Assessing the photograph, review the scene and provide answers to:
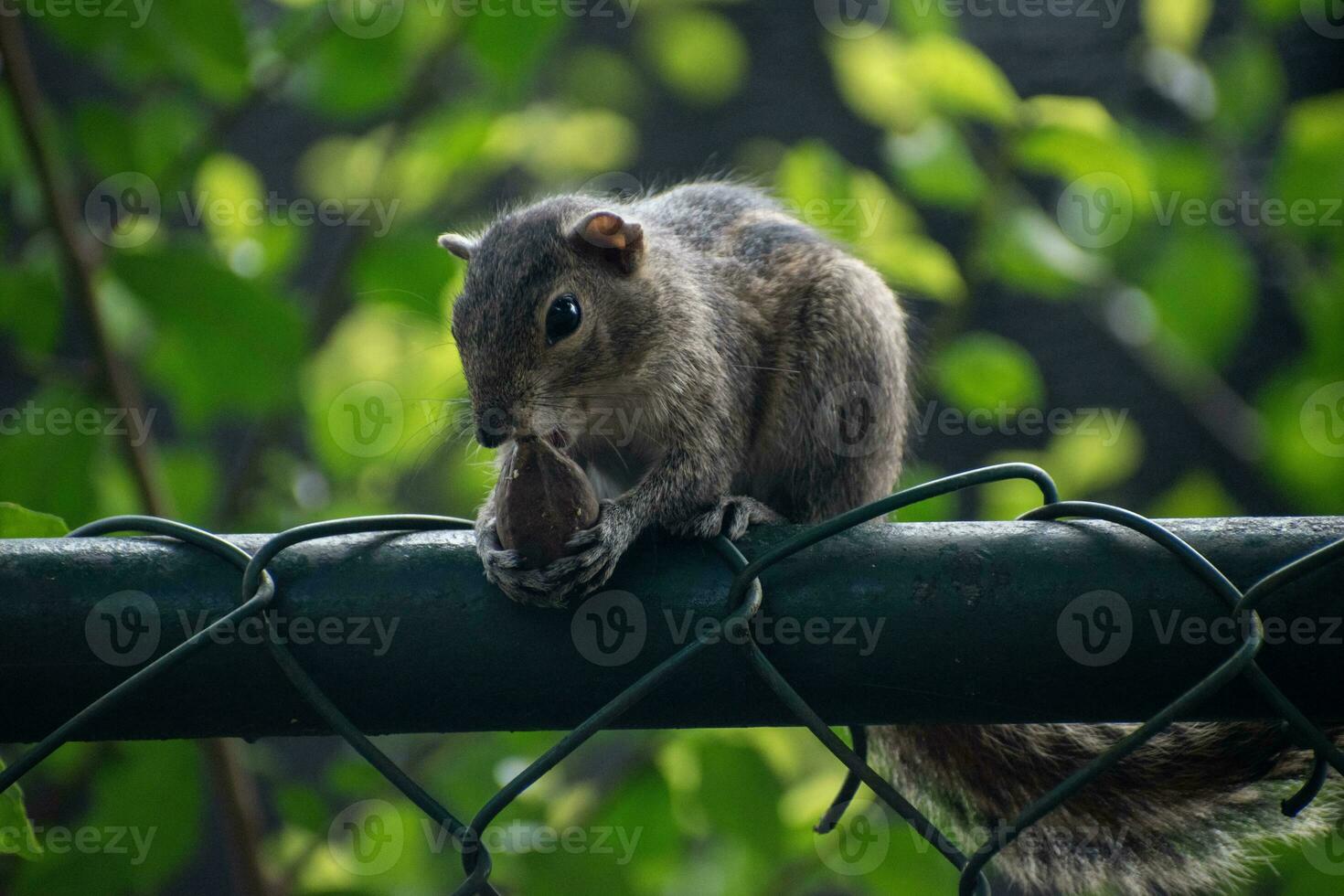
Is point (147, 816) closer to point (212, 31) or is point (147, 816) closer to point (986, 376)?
point (212, 31)

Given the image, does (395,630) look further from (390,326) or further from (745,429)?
(390,326)

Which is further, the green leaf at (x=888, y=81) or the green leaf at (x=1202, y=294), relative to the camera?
the green leaf at (x=1202, y=294)

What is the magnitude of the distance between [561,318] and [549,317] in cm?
2

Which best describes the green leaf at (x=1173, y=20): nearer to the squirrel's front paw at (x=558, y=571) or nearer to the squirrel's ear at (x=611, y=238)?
the squirrel's ear at (x=611, y=238)

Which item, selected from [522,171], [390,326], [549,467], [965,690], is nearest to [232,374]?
[390,326]

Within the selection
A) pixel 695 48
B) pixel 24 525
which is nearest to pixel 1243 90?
pixel 695 48

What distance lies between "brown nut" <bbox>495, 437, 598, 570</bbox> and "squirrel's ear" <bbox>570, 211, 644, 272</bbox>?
2.92 ft

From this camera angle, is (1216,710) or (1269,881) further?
(1269,881)

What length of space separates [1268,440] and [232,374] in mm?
1876

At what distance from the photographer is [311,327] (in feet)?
6.63

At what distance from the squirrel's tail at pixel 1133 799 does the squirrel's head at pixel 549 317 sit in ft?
2.36

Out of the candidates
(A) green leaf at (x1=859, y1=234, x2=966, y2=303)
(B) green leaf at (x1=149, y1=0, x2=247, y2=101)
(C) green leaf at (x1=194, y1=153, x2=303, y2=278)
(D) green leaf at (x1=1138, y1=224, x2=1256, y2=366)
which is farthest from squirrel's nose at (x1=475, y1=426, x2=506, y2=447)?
(D) green leaf at (x1=1138, y1=224, x2=1256, y2=366)

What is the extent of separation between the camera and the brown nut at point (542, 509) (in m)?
0.90

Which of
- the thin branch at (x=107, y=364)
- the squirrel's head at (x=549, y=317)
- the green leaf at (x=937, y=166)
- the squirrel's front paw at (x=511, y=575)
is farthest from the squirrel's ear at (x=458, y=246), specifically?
the squirrel's front paw at (x=511, y=575)
